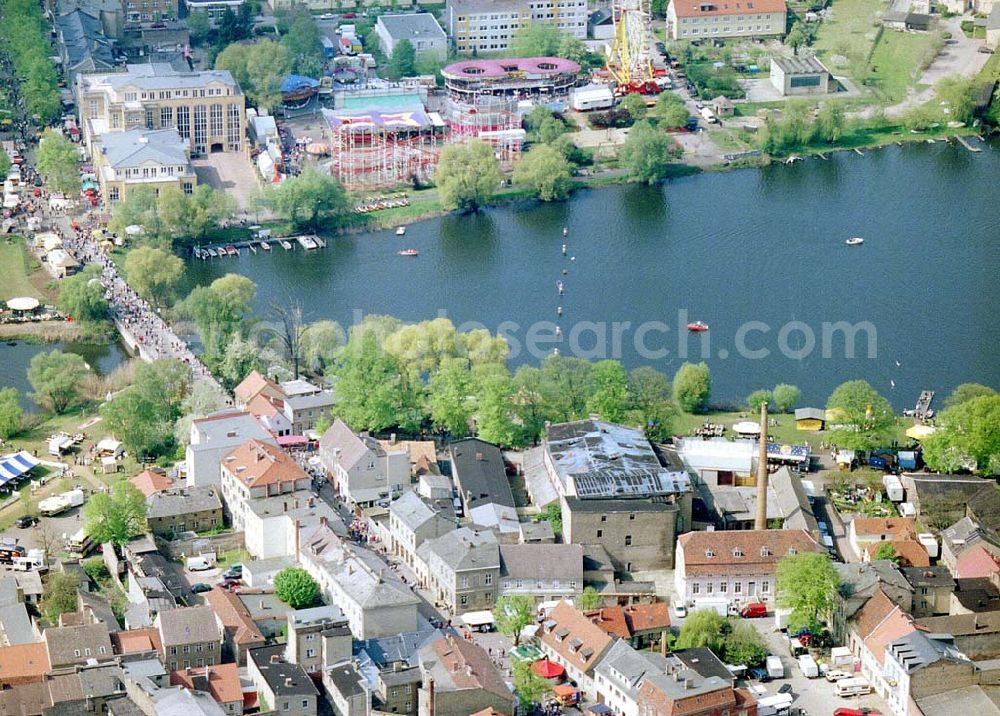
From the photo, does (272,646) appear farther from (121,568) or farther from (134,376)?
(134,376)

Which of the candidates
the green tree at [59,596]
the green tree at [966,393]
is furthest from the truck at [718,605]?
the green tree at [59,596]

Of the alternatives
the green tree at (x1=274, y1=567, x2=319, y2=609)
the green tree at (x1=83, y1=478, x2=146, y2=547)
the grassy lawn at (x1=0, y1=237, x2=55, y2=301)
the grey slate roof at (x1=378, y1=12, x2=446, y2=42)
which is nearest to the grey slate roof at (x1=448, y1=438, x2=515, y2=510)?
the green tree at (x1=274, y1=567, x2=319, y2=609)

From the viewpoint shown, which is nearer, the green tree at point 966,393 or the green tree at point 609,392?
the green tree at point 609,392

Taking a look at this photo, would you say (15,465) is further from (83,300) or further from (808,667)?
(808,667)

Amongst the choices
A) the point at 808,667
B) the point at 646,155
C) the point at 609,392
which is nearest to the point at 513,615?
the point at 808,667

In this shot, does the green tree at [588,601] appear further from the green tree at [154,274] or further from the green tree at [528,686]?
the green tree at [154,274]

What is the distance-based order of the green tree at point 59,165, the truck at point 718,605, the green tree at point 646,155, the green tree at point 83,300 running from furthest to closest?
the green tree at point 646,155, the green tree at point 59,165, the green tree at point 83,300, the truck at point 718,605

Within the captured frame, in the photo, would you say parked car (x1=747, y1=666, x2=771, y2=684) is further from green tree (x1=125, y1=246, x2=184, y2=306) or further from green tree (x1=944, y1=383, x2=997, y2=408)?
green tree (x1=125, y1=246, x2=184, y2=306)

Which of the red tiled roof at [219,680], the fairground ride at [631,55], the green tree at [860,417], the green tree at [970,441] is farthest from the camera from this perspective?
the fairground ride at [631,55]
